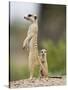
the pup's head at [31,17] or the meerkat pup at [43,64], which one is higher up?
the pup's head at [31,17]

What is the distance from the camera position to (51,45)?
2.18 m

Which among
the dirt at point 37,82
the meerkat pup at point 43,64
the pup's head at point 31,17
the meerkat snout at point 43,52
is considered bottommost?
the dirt at point 37,82

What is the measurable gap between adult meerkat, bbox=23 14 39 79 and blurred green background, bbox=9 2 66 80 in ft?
0.12

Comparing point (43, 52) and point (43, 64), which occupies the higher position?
point (43, 52)

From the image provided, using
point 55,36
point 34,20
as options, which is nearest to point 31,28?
point 34,20

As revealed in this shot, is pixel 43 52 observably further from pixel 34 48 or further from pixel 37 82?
pixel 37 82

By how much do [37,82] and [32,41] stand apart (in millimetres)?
414

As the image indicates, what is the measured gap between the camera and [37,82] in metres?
2.12

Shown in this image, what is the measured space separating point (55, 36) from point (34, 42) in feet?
0.77

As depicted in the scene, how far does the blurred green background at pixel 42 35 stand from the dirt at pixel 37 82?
49 millimetres

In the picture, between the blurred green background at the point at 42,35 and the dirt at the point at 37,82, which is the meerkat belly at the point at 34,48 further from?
the dirt at the point at 37,82

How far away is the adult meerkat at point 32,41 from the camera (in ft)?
6.94

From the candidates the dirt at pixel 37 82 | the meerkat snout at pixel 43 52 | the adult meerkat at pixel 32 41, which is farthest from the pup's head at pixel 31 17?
the dirt at pixel 37 82

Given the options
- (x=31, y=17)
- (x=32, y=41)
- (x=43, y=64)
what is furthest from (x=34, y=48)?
(x=31, y=17)
